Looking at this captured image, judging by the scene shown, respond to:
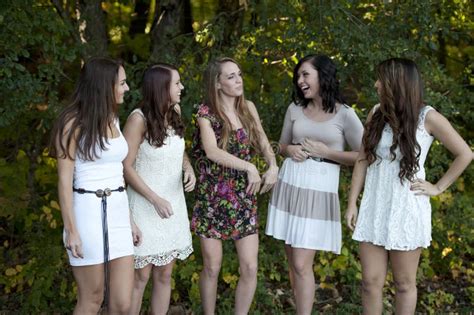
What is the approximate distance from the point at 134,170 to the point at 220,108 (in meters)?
0.69

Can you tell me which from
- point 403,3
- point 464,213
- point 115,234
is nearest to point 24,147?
point 115,234

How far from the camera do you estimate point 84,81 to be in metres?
3.55

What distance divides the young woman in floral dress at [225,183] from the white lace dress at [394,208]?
0.64 metres

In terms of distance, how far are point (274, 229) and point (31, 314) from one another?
2177mm

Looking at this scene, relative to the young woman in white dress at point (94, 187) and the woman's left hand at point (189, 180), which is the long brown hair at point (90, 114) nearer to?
the young woman in white dress at point (94, 187)

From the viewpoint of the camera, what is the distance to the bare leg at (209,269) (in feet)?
13.9

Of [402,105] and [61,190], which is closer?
[61,190]

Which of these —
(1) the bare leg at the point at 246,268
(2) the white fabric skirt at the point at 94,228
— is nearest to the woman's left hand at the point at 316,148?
(1) the bare leg at the point at 246,268

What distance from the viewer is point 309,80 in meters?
4.33

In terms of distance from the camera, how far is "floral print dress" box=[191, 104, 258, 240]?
4.21 meters

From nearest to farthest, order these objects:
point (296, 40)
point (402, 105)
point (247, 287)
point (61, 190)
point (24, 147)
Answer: point (61, 190) < point (402, 105) < point (247, 287) < point (296, 40) < point (24, 147)

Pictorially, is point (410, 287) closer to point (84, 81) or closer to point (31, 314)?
point (84, 81)

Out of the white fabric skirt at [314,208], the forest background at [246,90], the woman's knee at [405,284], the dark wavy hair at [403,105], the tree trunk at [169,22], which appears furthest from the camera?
the tree trunk at [169,22]

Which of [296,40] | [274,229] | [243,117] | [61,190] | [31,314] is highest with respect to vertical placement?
[296,40]
